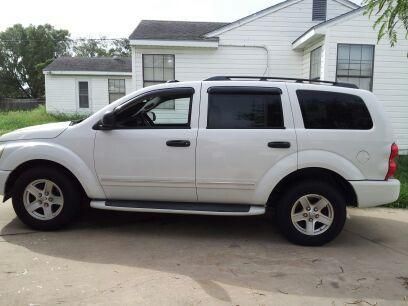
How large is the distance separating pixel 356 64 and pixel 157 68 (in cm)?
568

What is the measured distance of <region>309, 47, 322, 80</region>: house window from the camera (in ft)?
39.1

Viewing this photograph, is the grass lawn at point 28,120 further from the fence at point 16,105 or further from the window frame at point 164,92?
the window frame at point 164,92

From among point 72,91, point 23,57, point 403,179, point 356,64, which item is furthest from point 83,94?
point 23,57

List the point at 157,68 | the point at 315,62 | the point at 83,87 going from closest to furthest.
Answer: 1. the point at 315,62
2. the point at 157,68
3. the point at 83,87

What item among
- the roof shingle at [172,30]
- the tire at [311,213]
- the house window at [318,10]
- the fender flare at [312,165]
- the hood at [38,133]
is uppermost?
the house window at [318,10]

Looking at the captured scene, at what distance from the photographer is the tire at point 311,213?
476 cm

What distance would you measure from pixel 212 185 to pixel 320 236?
4.50ft

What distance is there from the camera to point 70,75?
24.5m

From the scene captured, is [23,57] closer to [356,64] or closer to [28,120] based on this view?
[28,120]

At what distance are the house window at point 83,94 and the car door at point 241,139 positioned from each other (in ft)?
68.9

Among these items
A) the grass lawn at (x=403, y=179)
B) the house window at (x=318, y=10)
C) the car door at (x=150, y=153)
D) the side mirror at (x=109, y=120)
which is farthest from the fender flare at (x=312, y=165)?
the house window at (x=318, y=10)

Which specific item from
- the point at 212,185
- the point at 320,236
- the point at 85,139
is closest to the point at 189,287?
the point at 212,185

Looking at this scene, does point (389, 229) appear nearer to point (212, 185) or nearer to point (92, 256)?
point (212, 185)

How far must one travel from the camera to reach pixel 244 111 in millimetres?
4898
